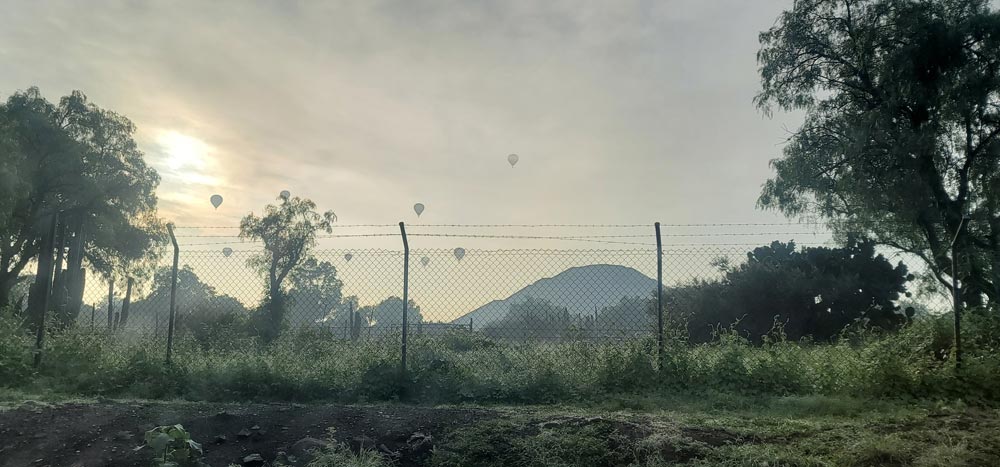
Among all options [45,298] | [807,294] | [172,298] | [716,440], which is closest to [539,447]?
[716,440]

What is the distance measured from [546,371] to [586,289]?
1.51m

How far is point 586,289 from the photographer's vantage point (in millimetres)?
8125

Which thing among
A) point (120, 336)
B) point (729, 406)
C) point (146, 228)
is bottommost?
point (729, 406)

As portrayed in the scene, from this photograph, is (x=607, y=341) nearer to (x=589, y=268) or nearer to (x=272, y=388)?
(x=589, y=268)

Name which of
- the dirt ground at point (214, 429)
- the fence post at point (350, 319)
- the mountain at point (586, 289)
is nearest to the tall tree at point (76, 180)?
the fence post at point (350, 319)

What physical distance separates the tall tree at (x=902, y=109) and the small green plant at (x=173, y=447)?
14293 mm

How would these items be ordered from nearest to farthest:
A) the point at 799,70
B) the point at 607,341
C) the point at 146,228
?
the point at 607,341 → the point at 799,70 → the point at 146,228

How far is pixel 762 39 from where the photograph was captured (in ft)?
56.3

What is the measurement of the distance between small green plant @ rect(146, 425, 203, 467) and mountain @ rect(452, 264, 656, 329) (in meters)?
4.43

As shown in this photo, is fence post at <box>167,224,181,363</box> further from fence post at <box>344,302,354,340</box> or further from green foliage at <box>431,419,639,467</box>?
green foliage at <box>431,419,639,467</box>

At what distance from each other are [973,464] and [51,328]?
11424mm

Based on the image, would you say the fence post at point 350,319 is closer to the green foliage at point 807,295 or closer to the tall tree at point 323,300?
the tall tree at point 323,300

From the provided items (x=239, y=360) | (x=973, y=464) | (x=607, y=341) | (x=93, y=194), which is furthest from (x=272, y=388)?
(x=93, y=194)

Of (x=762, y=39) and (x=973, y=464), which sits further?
(x=762, y=39)
